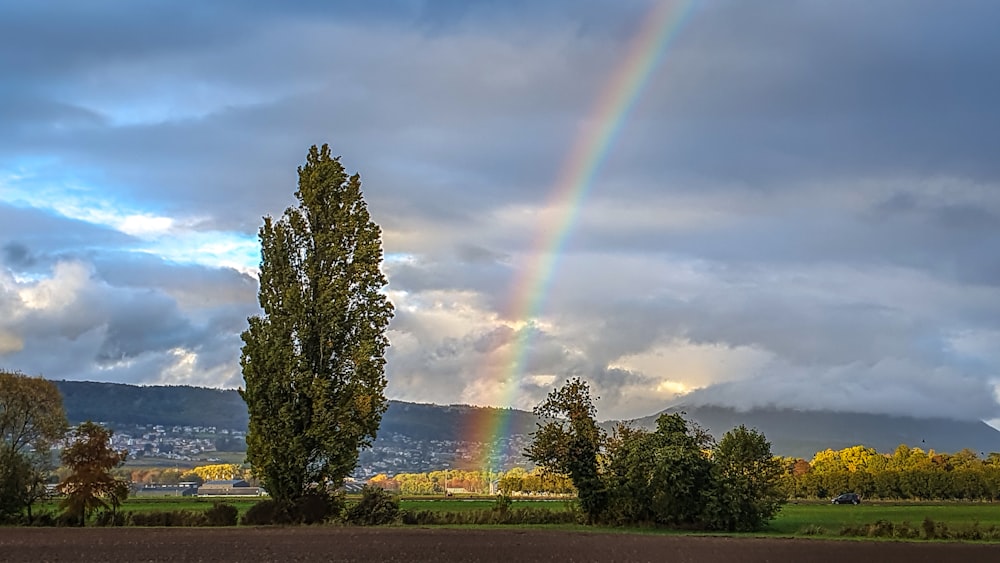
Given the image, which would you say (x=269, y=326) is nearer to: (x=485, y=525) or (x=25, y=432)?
(x=485, y=525)

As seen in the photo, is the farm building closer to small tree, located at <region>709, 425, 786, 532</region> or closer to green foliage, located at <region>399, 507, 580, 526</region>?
green foliage, located at <region>399, 507, 580, 526</region>

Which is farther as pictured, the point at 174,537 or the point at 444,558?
the point at 174,537

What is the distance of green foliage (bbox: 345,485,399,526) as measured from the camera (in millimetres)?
60906

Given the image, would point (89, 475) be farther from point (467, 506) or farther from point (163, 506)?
point (467, 506)

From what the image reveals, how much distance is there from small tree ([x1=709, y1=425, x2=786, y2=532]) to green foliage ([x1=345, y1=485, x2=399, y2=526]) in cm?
2017

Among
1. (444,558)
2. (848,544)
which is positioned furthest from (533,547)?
(848,544)

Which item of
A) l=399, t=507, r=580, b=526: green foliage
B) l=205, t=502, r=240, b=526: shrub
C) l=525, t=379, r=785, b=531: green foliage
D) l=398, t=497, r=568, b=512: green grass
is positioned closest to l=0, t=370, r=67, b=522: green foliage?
l=205, t=502, r=240, b=526: shrub

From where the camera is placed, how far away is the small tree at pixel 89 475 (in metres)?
57.9

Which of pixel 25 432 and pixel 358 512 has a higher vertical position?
pixel 25 432

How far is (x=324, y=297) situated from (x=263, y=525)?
46.5 ft

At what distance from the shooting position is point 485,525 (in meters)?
63.0

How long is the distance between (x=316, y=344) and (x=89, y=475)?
15.2 m

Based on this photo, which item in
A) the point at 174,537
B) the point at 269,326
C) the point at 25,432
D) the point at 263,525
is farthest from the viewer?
the point at 25,432

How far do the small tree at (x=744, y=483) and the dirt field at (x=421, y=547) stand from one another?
10.5 m
